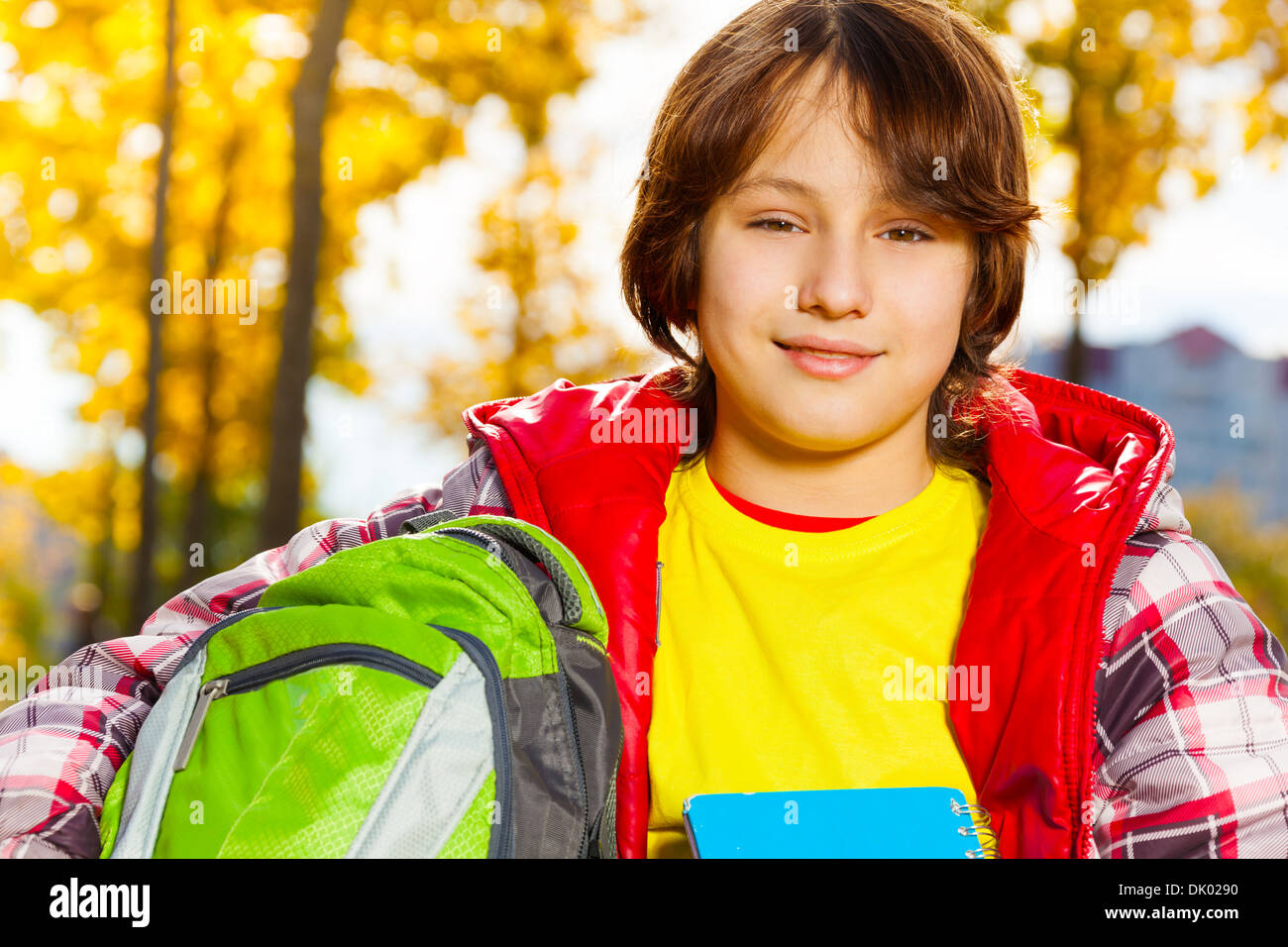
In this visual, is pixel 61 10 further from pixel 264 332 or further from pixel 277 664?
pixel 277 664

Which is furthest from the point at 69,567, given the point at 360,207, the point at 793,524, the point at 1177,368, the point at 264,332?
the point at 793,524

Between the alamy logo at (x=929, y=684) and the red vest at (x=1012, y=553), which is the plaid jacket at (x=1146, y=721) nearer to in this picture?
the red vest at (x=1012, y=553)

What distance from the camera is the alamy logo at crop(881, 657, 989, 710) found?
1.47 metres

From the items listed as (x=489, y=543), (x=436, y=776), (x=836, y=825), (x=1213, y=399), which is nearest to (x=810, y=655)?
(x=836, y=825)

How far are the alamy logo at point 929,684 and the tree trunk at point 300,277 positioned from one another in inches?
157

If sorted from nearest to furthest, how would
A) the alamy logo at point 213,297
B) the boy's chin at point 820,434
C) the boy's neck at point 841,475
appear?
the boy's chin at point 820,434, the boy's neck at point 841,475, the alamy logo at point 213,297

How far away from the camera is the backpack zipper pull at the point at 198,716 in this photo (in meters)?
1.17

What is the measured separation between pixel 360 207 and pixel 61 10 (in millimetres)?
→ 1802

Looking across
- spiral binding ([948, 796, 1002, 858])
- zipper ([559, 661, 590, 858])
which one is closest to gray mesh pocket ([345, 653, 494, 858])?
zipper ([559, 661, 590, 858])
